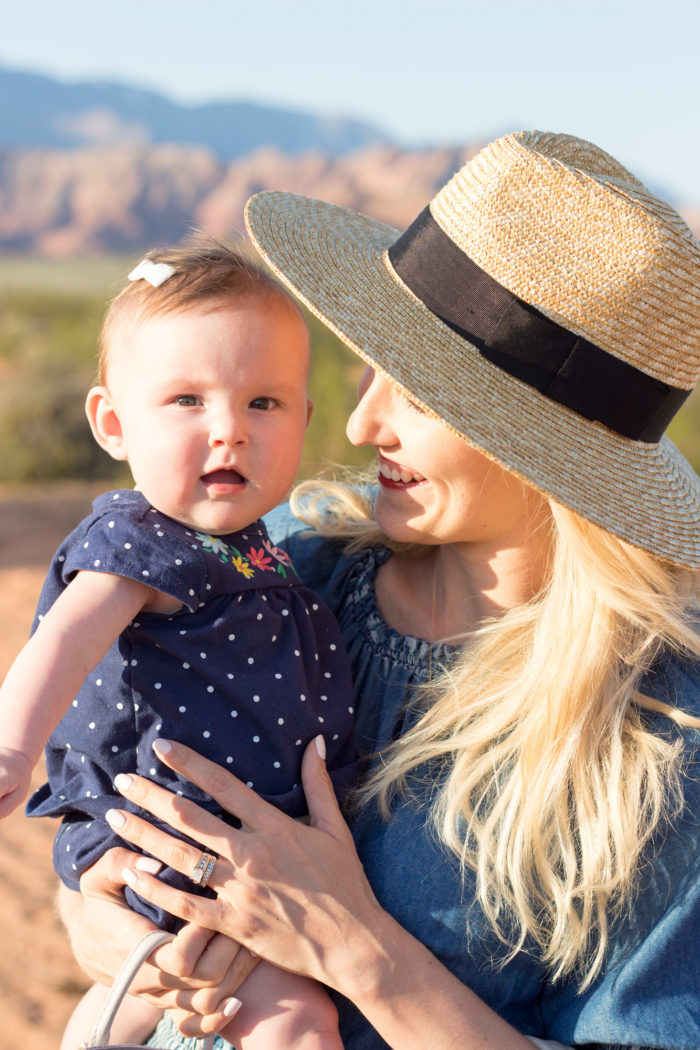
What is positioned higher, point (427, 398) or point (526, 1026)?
point (427, 398)

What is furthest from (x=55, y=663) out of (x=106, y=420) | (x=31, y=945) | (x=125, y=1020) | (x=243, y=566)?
(x=31, y=945)

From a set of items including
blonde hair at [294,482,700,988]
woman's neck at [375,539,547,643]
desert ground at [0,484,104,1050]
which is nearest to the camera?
blonde hair at [294,482,700,988]

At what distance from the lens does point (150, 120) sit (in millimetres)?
161125

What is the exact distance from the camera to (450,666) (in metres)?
2.21

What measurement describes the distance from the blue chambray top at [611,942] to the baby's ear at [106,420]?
935mm

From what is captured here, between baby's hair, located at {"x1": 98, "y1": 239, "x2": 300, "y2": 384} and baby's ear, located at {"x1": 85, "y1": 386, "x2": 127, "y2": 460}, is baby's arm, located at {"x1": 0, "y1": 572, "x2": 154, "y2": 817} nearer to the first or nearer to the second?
baby's ear, located at {"x1": 85, "y1": 386, "x2": 127, "y2": 460}

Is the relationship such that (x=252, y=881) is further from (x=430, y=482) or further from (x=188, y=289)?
(x=188, y=289)

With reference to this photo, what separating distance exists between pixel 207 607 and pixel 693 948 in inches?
45.3

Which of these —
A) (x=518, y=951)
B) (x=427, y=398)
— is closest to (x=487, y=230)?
(x=427, y=398)

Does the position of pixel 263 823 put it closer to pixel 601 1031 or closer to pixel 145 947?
pixel 145 947

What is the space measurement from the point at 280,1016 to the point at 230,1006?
0.10 metres

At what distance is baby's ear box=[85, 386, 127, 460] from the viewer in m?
1.98

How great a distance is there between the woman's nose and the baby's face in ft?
0.65

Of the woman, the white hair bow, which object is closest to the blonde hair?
the woman
